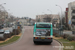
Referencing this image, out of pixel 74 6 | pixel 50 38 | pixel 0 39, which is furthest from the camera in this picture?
pixel 74 6

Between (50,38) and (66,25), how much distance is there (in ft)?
159

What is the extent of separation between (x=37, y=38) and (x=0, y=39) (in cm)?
898

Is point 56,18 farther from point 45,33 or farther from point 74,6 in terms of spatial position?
point 45,33

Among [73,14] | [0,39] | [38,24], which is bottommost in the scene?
[0,39]

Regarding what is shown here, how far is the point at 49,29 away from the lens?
53.6 feet

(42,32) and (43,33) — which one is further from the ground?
(42,32)

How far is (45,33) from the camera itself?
16.2 meters

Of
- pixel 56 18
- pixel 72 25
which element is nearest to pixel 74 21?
pixel 72 25

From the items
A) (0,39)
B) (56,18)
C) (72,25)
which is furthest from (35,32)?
(56,18)

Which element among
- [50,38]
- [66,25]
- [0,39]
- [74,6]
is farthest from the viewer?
[66,25]

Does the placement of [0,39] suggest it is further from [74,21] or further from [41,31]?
[74,21]

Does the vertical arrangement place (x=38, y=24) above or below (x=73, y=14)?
below

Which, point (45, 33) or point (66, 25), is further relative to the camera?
point (66, 25)

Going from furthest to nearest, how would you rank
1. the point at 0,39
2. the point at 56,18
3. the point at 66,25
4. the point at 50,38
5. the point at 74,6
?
the point at 56,18 → the point at 66,25 → the point at 74,6 → the point at 0,39 → the point at 50,38
